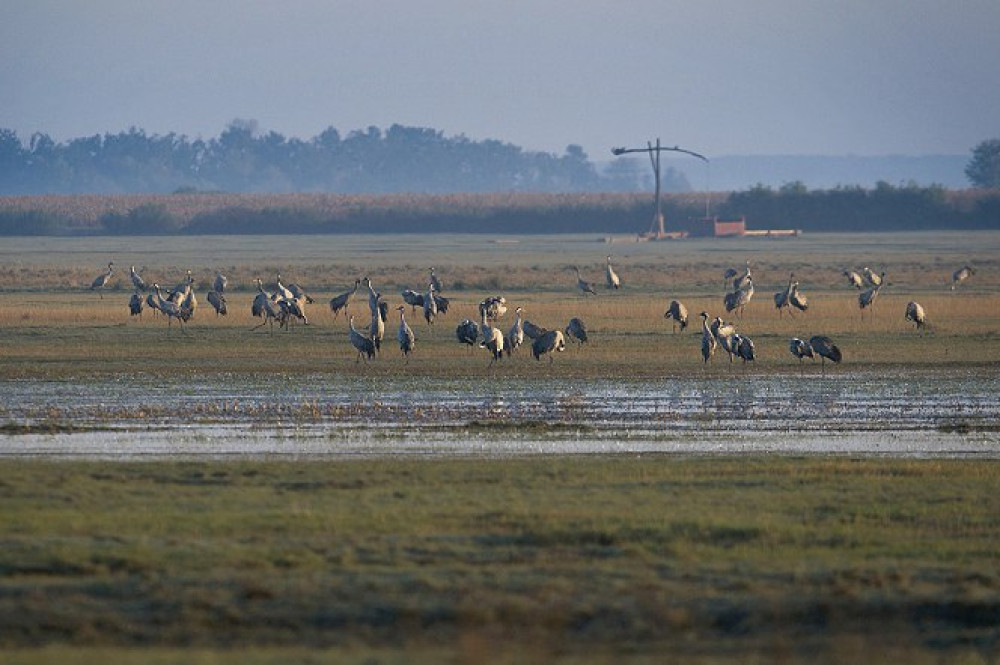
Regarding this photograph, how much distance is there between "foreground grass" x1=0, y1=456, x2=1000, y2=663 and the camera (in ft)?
29.2

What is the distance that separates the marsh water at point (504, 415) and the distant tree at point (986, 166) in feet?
450

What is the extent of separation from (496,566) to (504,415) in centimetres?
838

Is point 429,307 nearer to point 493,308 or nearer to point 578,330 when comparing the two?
point 493,308

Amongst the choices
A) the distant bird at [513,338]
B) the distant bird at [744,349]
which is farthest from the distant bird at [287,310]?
the distant bird at [744,349]

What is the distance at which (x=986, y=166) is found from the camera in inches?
6176

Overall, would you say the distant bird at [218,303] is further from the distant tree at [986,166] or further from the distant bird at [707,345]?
the distant tree at [986,166]

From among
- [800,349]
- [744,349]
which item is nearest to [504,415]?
[744,349]

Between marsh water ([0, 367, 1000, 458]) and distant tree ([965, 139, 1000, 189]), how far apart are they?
450ft

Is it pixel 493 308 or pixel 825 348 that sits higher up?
pixel 493 308

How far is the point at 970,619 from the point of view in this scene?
371 inches

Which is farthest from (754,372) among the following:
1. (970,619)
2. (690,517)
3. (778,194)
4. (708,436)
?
(778,194)

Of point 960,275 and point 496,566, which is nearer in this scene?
point 496,566

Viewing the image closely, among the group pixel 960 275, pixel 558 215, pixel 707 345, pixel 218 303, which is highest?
pixel 558 215

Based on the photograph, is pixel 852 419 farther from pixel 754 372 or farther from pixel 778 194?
pixel 778 194
